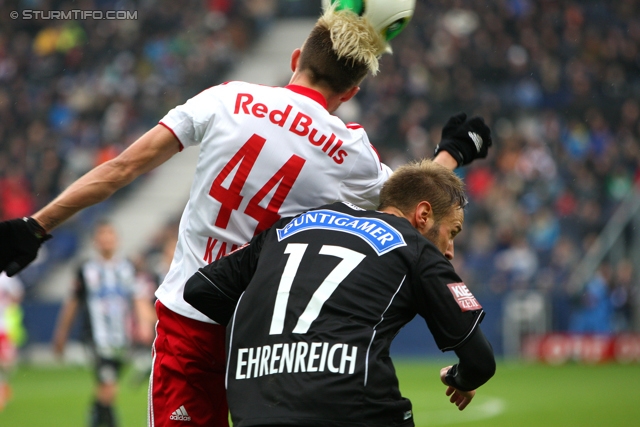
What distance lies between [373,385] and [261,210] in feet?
3.02

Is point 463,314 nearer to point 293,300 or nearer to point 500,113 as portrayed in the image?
point 293,300

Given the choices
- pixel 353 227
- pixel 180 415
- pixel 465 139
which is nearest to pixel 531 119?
pixel 465 139

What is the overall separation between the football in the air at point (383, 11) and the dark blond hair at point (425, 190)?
0.80 m

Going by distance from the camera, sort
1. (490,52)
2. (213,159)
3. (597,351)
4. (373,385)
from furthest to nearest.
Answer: (490,52) → (597,351) → (213,159) → (373,385)

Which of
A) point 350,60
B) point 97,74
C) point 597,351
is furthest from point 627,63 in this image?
point 350,60

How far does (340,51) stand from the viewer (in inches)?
140

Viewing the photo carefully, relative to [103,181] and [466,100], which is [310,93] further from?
[466,100]

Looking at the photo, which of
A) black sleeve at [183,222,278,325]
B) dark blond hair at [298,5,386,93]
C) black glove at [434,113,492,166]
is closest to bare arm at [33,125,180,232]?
Answer: black sleeve at [183,222,278,325]

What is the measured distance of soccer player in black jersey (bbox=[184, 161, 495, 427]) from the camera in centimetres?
297

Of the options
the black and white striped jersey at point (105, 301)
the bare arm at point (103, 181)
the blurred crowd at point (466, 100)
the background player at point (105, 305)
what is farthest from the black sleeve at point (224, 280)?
the blurred crowd at point (466, 100)

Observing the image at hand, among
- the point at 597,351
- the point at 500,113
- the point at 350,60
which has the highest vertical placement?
the point at 500,113

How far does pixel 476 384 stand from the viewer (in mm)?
3250

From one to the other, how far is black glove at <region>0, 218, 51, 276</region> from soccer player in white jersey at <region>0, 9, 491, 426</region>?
3.0 inches

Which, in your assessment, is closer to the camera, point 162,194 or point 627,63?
point 627,63
